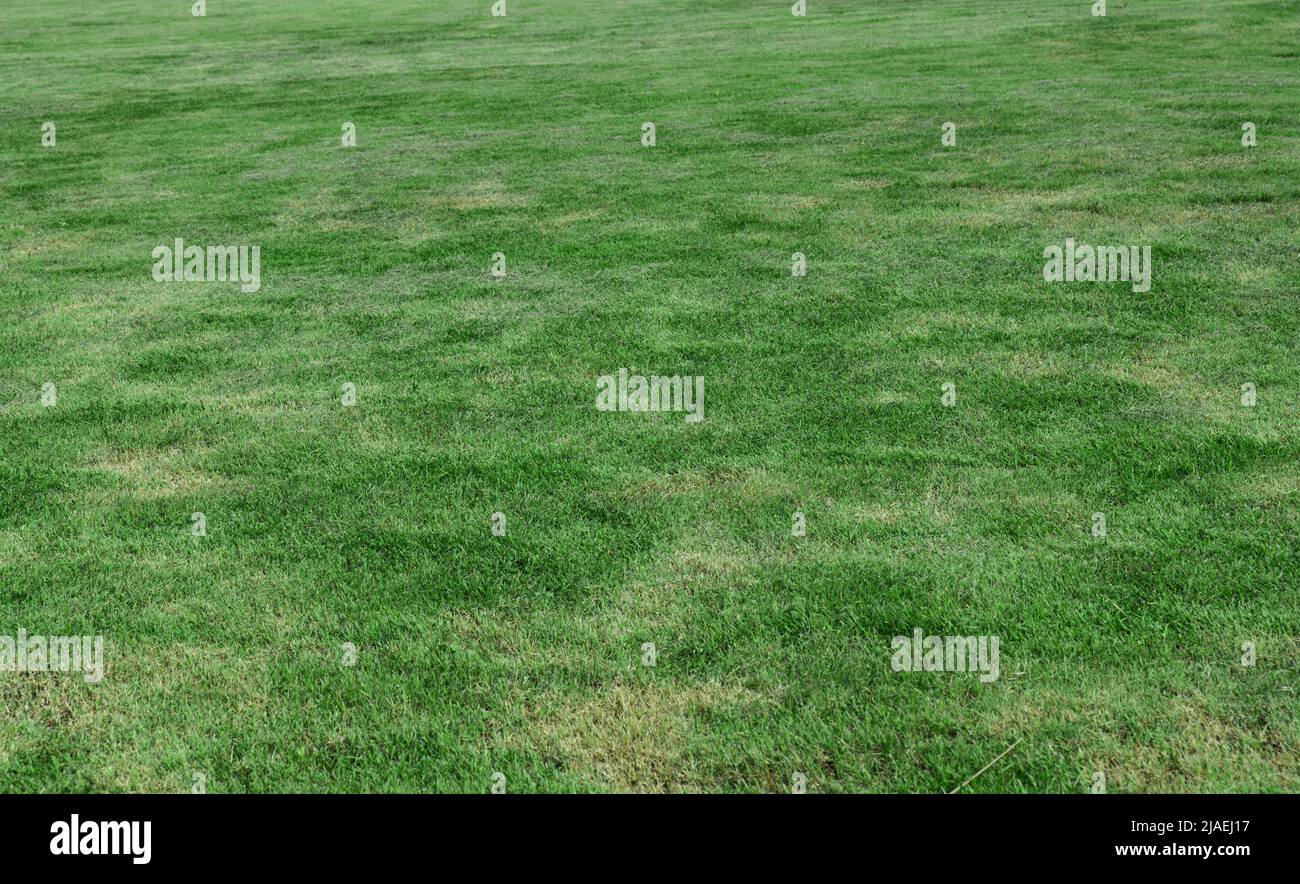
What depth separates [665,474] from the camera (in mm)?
6555

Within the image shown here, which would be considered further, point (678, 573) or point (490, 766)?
point (678, 573)

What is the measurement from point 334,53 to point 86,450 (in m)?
26.5

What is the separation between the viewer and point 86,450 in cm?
718

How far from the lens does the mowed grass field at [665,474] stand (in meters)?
4.40

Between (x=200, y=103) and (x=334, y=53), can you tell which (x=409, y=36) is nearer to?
(x=334, y=53)

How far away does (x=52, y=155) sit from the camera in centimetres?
1870

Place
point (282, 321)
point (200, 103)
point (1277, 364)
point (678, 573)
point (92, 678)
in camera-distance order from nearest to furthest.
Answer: point (92, 678), point (678, 573), point (1277, 364), point (282, 321), point (200, 103)

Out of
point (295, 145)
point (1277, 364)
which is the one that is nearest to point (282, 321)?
point (1277, 364)

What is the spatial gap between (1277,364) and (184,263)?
31.8ft

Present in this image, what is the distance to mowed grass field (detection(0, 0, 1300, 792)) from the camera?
4402 millimetres
